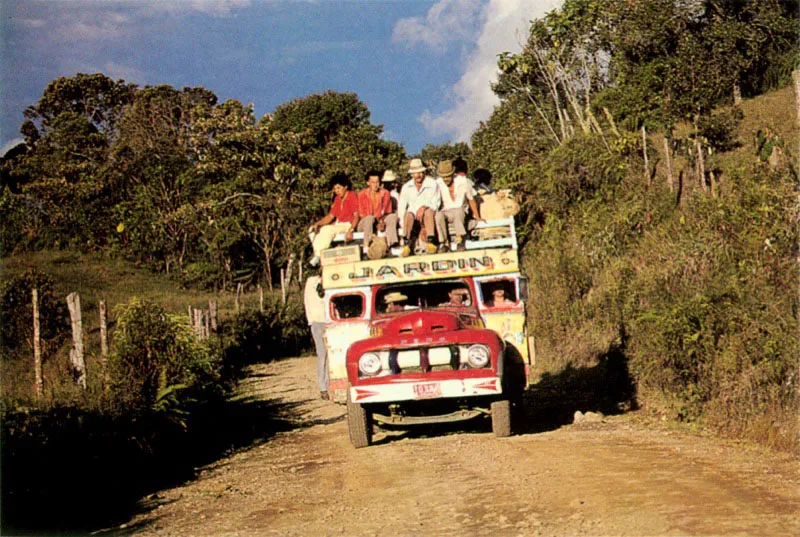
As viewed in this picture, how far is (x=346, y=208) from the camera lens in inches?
557

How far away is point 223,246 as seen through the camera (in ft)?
126

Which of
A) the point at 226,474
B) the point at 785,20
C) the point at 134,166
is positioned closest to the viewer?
the point at 226,474

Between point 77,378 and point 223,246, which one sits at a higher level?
point 223,246

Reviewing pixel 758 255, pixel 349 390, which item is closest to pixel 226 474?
pixel 349 390

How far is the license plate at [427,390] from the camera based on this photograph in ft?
35.0

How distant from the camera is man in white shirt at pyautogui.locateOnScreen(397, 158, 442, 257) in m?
12.9

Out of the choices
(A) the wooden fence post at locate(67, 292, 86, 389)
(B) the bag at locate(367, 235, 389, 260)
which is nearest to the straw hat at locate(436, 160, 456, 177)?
(B) the bag at locate(367, 235, 389, 260)

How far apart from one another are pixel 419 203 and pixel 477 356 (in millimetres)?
3035

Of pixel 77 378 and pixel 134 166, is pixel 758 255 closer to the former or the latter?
pixel 77 378

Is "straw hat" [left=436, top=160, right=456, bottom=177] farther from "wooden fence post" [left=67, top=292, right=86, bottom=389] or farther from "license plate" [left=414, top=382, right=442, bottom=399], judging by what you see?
"wooden fence post" [left=67, top=292, right=86, bottom=389]

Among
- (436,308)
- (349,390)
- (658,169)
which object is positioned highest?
(658,169)

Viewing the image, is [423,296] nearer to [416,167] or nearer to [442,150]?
[416,167]

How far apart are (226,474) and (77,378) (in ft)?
7.22

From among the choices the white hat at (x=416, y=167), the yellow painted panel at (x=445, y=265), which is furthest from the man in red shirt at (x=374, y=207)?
the yellow painted panel at (x=445, y=265)
